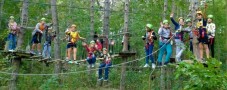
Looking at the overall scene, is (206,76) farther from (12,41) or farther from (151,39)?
(12,41)

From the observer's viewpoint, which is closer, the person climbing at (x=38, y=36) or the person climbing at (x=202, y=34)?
the person climbing at (x=202, y=34)

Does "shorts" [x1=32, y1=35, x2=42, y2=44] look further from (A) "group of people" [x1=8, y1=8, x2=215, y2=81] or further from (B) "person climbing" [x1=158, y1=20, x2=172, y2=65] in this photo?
(B) "person climbing" [x1=158, y1=20, x2=172, y2=65]

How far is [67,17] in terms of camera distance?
20.1 m

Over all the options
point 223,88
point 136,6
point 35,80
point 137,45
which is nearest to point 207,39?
point 223,88

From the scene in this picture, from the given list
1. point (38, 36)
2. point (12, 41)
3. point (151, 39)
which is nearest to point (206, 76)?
point (151, 39)

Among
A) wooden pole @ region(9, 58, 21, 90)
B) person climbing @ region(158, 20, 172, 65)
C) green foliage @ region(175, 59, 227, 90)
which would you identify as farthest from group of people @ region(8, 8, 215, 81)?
green foliage @ region(175, 59, 227, 90)

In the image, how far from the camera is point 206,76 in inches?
132

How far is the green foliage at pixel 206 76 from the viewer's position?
334 cm

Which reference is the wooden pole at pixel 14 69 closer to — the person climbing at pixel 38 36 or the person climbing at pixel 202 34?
the person climbing at pixel 38 36

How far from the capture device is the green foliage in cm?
334

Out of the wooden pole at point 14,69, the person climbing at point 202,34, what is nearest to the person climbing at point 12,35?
the wooden pole at point 14,69

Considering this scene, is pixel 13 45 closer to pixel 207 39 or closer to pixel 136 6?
pixel 207 39

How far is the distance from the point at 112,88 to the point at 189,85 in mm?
8595

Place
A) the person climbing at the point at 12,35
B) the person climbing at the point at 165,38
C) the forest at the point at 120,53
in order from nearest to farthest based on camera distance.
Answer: the forest at the point at 120,53, the person climbing at the point at 165,38, the person climbing at the point at 12,35
